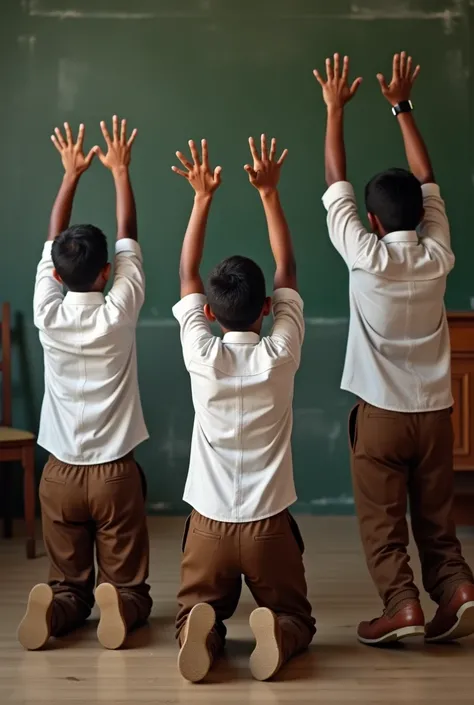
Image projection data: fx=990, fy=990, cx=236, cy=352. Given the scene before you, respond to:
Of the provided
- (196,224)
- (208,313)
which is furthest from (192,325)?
(196,224)

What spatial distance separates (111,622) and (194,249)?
3.07ft

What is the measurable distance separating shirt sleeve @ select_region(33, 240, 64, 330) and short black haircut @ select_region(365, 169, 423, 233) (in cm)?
86

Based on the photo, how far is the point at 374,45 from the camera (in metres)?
4.25

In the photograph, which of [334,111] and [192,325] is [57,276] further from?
[334,111]

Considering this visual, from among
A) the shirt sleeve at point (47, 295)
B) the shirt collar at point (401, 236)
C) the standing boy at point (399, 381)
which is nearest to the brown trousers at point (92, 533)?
the shirt sleeve at point (47, 295)

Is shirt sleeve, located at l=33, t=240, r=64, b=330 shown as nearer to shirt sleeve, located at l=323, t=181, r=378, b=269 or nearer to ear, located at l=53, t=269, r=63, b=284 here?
ear, located at l=53, t=269, r=63, b=284

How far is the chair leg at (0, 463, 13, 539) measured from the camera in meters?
3.96

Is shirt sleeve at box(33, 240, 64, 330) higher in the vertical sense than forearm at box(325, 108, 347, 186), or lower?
lower

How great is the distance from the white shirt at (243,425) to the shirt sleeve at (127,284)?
0.30 meters

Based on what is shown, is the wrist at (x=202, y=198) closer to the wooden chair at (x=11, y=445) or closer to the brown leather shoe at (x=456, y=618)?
the brown leather shoe at (x=456, y=618)

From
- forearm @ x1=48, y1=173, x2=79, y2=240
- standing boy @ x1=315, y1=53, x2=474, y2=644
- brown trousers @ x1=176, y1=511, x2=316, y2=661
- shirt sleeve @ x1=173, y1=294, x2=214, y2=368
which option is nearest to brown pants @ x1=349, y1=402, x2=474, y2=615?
standing boy @ x1=315, y1=53, x2=474, y2=644

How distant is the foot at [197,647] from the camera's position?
7.11 feet

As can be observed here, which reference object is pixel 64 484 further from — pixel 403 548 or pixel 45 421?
pixel 403 548

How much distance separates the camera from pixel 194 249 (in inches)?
96.0
